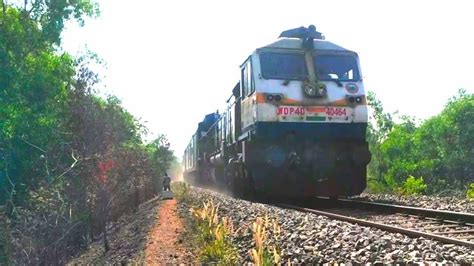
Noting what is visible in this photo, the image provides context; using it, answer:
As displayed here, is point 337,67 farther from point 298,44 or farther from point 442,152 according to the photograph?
point 442,152

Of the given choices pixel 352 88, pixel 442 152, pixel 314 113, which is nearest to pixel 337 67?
pixel 352 88

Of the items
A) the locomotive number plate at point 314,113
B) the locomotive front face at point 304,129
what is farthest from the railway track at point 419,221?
the locomotive number plate at point 314,113

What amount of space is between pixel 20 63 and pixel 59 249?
399 inches

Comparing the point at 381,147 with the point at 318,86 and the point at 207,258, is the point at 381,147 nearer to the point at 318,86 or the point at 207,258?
the point at 318,86

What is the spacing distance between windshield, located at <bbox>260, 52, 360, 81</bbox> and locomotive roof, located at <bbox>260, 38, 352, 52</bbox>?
0.64 ft

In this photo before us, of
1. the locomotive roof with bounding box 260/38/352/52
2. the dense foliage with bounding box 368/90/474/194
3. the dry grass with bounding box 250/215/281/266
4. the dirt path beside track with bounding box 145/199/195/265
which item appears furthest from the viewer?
the dense foliage with bounding box 368/90/474/194

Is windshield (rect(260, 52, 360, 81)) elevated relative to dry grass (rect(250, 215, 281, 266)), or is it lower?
elevated

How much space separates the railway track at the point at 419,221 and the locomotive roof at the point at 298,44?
3844 millimetres

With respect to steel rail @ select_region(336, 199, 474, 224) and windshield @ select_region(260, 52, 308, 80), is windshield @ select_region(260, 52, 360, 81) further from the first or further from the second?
steel rail @ select_region(336, 199, 474, 224)

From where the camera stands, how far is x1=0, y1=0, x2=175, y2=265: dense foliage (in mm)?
14141

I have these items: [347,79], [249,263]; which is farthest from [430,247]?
[347,79]

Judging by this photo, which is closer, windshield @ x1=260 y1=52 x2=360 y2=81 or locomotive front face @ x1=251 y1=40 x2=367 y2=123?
locomotive front face @ x1=251 y1=40 x2=367 y2=123

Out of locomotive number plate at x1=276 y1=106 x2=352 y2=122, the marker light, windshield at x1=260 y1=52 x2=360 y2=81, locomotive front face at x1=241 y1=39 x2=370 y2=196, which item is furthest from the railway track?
windshield at x1=260 y1=52 x2=360 y2=81

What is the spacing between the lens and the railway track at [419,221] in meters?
5.74
